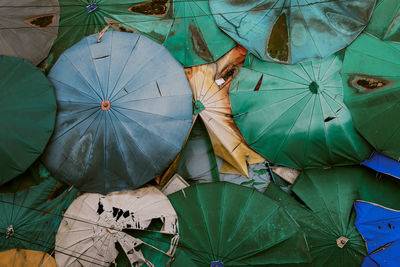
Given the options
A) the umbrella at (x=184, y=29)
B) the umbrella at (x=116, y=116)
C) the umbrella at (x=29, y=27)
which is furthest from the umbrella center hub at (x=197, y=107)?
the umbrella at (x=29, y=27)

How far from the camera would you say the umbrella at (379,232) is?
4.30m

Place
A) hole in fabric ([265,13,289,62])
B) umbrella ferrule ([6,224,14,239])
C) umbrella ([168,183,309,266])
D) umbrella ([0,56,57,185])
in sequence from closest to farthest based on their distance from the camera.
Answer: umbrella ([168,183,309,266])
umbrella ([0,56,57,185])
umbrella ferrule ([6,224,14,239])
hole in fabric ([265,13,289,62])

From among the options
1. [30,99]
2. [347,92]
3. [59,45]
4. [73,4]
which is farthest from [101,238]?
[347,92]

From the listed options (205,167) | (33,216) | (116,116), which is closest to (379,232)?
(205,167)

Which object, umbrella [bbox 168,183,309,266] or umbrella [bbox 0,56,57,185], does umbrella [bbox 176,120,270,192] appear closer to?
umbrella [bbox 168,183,309,266]

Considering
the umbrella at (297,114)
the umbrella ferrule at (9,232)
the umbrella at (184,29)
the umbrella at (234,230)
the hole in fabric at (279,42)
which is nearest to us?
the umbrella at (234,230)

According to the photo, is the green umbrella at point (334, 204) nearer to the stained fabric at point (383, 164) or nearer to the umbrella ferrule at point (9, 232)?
the stained fabric at point (383, 164)

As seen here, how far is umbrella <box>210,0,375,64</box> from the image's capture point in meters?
4.57

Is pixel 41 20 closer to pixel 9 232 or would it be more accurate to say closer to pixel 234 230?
pixel 9 232

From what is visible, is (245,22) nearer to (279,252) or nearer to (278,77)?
(278,77)

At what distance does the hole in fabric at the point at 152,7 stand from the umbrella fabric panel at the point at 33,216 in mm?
2535

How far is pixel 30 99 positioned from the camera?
4.21m

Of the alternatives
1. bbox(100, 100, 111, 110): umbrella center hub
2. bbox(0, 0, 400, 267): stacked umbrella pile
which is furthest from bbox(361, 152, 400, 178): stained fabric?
bbox(100, 100, 111, 110): umbrella center hub

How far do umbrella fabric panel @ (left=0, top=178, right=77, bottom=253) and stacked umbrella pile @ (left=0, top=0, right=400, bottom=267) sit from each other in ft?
0.05
